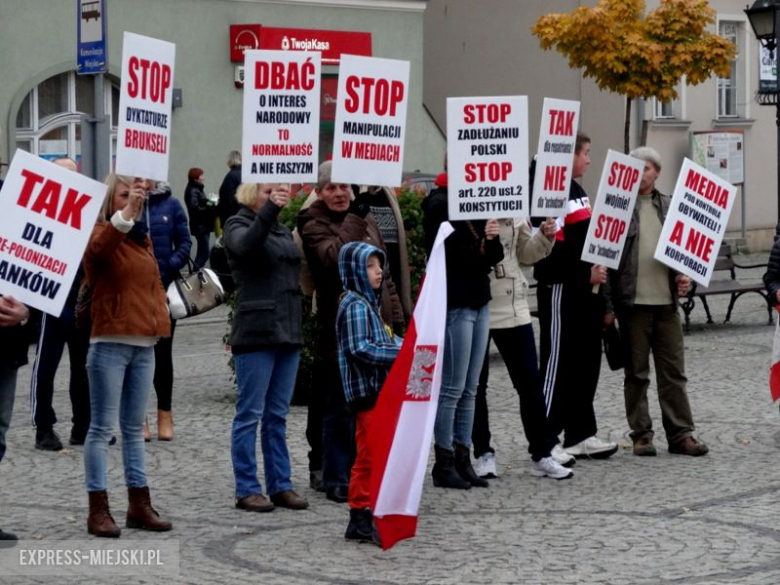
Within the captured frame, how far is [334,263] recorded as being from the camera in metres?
8.86

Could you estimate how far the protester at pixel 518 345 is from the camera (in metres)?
9.57

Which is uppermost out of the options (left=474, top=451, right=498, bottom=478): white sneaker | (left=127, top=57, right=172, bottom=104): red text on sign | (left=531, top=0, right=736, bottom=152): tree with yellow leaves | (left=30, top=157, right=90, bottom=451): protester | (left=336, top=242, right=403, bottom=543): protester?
(left=531, top=0, right=736, bottom=152): tree with yellow leaves

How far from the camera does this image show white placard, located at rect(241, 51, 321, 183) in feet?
28.6

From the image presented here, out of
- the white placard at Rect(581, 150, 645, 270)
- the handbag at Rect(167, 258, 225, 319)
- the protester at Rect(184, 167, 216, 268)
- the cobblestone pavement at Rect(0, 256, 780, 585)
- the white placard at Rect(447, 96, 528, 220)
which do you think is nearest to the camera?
the cobblestone pavement at Rect(0, 256, 780, 585)

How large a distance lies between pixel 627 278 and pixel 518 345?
1.17m

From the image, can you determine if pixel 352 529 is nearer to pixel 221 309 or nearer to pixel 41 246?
pixel 41 246

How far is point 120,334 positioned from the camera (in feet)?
26.0

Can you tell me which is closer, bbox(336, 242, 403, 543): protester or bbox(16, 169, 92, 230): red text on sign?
bbox(16, 169, 92, 230): red text on sign

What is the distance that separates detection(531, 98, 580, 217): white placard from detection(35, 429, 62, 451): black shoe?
3.46m

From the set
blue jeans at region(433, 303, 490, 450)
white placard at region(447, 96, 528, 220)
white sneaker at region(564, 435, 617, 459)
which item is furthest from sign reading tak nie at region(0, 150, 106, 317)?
white sneaker at region(564, 435, 617, 459)

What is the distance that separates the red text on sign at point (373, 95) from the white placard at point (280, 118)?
215 millimetres

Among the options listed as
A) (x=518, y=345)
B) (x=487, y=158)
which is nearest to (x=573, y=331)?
(x=518, y=345)

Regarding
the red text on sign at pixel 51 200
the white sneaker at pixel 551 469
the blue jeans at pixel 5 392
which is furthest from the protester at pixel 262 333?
the white sneaker at pixel 551 469

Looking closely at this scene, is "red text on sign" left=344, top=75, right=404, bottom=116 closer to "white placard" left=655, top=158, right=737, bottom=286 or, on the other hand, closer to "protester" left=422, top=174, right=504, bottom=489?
"protester" left=422, top=174, right=504, bottom=489
